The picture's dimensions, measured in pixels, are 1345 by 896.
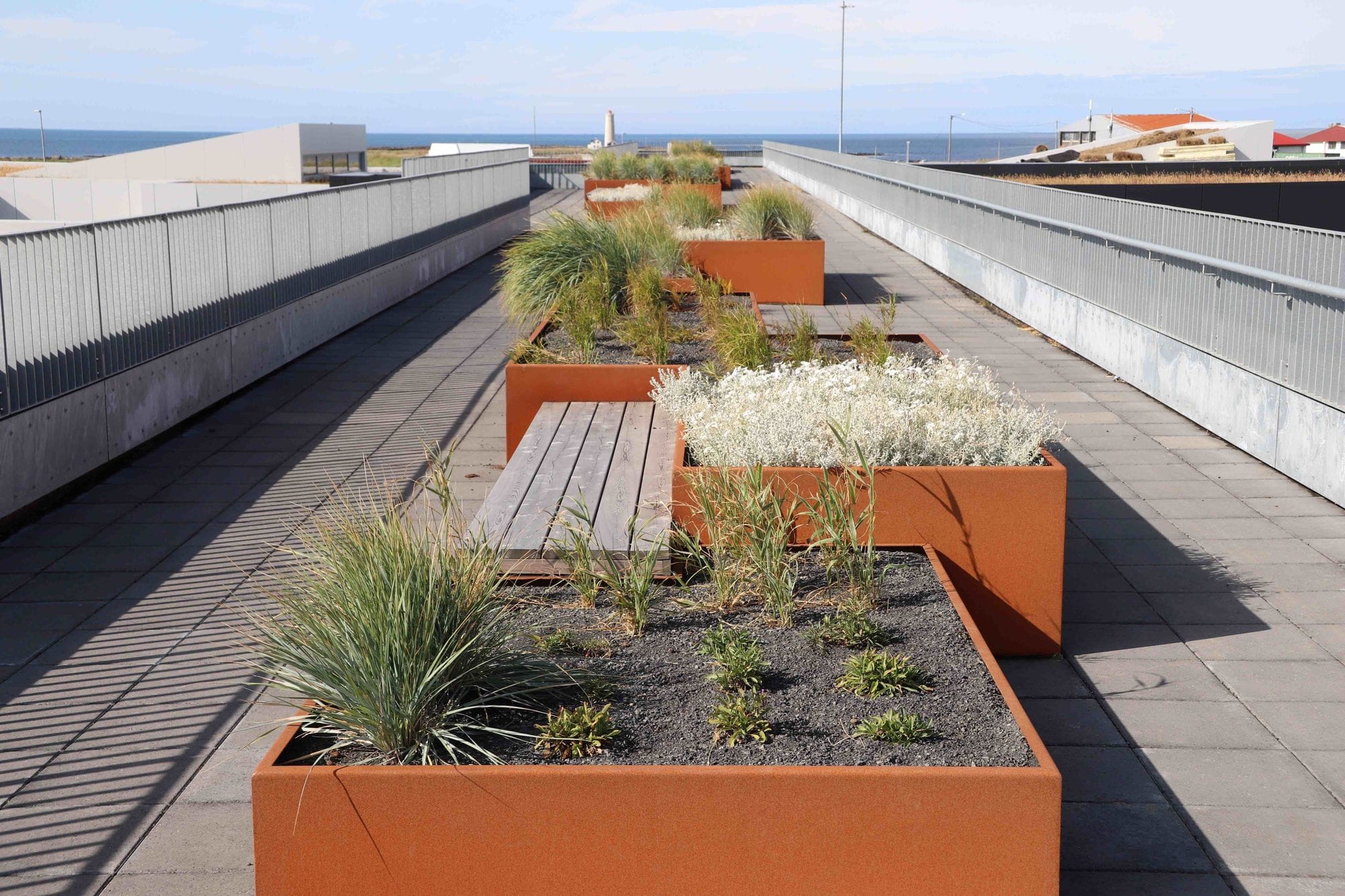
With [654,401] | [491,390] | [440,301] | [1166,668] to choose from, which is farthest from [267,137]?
[1166,668]

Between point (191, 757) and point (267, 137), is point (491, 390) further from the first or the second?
point (267, 137)

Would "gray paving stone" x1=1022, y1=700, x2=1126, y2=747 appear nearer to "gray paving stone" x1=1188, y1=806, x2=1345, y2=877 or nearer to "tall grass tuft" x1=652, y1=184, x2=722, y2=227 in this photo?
"gray paving stone" x1=1188, y1=806, x2=1345, y2=877

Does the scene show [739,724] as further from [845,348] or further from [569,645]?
[845,348]

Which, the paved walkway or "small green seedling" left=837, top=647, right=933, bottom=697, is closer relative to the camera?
the paved walkway

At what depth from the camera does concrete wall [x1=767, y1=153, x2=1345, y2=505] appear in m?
7.64

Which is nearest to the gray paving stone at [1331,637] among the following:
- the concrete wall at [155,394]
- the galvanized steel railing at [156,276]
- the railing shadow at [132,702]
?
the railing shadow at [132,702]

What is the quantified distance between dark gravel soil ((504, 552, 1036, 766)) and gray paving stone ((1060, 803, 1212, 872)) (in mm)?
470

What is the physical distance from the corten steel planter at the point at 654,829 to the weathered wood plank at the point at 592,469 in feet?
5.44

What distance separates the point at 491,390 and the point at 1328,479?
6204 millimetres

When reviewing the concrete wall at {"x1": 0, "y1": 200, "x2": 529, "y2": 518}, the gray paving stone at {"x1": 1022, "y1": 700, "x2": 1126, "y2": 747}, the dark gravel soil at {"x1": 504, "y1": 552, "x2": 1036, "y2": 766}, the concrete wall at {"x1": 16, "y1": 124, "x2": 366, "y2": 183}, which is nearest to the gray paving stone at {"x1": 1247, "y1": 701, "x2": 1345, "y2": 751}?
the gray paving stone at {"x1": 1022, "y1": 700, "x2": 1126, "y2": 747}

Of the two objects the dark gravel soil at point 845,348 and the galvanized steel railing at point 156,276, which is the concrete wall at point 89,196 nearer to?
the galvanized steel railing at point 156,276

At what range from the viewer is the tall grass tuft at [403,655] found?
3482 mm

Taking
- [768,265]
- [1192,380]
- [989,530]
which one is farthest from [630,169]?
[989,530]

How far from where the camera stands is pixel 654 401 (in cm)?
786
